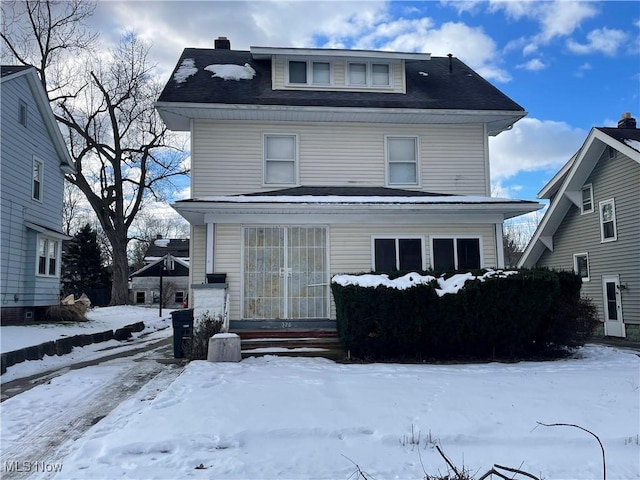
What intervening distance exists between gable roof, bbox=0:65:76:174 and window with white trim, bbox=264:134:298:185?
26.7ft

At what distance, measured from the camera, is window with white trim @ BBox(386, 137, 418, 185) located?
41.1 ft

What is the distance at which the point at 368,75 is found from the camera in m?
13.2

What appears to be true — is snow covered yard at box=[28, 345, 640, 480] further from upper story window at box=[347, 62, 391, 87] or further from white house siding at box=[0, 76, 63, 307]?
white house siding at box=[0, 76, 63, 307]

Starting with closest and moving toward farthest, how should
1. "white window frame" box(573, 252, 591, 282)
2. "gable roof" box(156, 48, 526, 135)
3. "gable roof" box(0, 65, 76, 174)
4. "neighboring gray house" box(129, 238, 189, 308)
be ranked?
1. "gable roof" box(156, 48, 526, 135)
2. "gable roof" box(0, 65, 76, 174)
3. "white window frame" box(573, 252, 591, 282)
4. "neighboring gray house" box(129, 238, 189, 308)

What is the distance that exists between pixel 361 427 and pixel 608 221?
14308mm

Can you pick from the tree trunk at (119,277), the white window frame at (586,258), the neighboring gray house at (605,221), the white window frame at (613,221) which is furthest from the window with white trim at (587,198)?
the tree trunk at (119,277)

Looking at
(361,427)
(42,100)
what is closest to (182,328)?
(361,427)

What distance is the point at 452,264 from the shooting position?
11.0 meters

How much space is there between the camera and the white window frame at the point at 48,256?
604 inches

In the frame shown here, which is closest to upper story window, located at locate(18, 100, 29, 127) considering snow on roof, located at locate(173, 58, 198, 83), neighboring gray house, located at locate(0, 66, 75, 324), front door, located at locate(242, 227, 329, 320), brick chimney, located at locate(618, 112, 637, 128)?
neighboring gray house, located at locate(0, 66, 75, 324)

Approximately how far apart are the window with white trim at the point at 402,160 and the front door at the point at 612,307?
26.3ft

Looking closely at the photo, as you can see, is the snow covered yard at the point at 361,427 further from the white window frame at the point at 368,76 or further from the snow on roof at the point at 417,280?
the white window frame at the point at 368,76

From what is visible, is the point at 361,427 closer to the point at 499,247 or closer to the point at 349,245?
the point at 349,245

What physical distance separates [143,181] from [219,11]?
53.2ft
